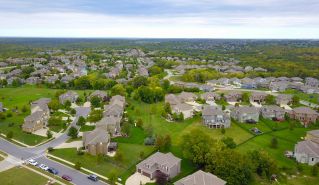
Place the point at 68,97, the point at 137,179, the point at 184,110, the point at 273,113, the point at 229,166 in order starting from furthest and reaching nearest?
the point at 68,97 → the point at 184,110 → the point at 273,113 → the point at 137,179 → the point at 229,166

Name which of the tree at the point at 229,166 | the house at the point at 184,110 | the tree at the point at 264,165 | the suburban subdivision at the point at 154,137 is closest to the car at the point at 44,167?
the suburban subdivision at the point at 154,137

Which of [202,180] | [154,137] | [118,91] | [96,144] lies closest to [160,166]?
[202,180]

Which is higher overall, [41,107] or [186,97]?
[41,107]

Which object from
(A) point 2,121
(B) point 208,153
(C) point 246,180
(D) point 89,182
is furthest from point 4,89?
(C) point 246,180

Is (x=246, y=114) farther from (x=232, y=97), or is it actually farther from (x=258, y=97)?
(x=258, y=97)

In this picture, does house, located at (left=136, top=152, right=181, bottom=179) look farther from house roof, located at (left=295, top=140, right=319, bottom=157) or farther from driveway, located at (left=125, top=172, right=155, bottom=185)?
house roof, located at (left=295, top=140, right=319, bottom=157)

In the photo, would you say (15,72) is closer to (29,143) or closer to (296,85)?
(29,143)
